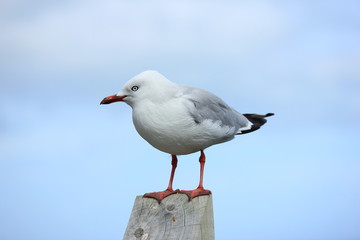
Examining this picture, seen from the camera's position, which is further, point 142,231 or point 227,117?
point 227,117

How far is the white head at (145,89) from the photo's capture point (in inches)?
232

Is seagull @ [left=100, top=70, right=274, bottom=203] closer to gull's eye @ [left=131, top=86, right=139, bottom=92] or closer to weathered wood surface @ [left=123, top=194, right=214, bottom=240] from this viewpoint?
gull's eye @ [left=131, top=86, right=139, bottom=92]

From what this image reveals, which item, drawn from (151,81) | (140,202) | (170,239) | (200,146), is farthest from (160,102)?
(170,239)

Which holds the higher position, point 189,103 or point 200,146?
point 189,103

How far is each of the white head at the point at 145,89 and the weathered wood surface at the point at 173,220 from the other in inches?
46.2

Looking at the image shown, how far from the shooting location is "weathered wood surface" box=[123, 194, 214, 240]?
5152 mm

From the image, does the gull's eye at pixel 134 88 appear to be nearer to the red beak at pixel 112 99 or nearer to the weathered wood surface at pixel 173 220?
the red beak at pixel 112 99

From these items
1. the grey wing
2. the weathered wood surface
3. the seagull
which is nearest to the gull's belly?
the seagull

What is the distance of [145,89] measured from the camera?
19.4ft

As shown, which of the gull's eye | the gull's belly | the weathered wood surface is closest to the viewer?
the weathered wood surface

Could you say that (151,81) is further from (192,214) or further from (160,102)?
(192,214)

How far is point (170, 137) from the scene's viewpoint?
19.2 feet

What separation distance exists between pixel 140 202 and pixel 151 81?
4.57 ft

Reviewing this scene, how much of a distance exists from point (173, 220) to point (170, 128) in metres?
1.08
